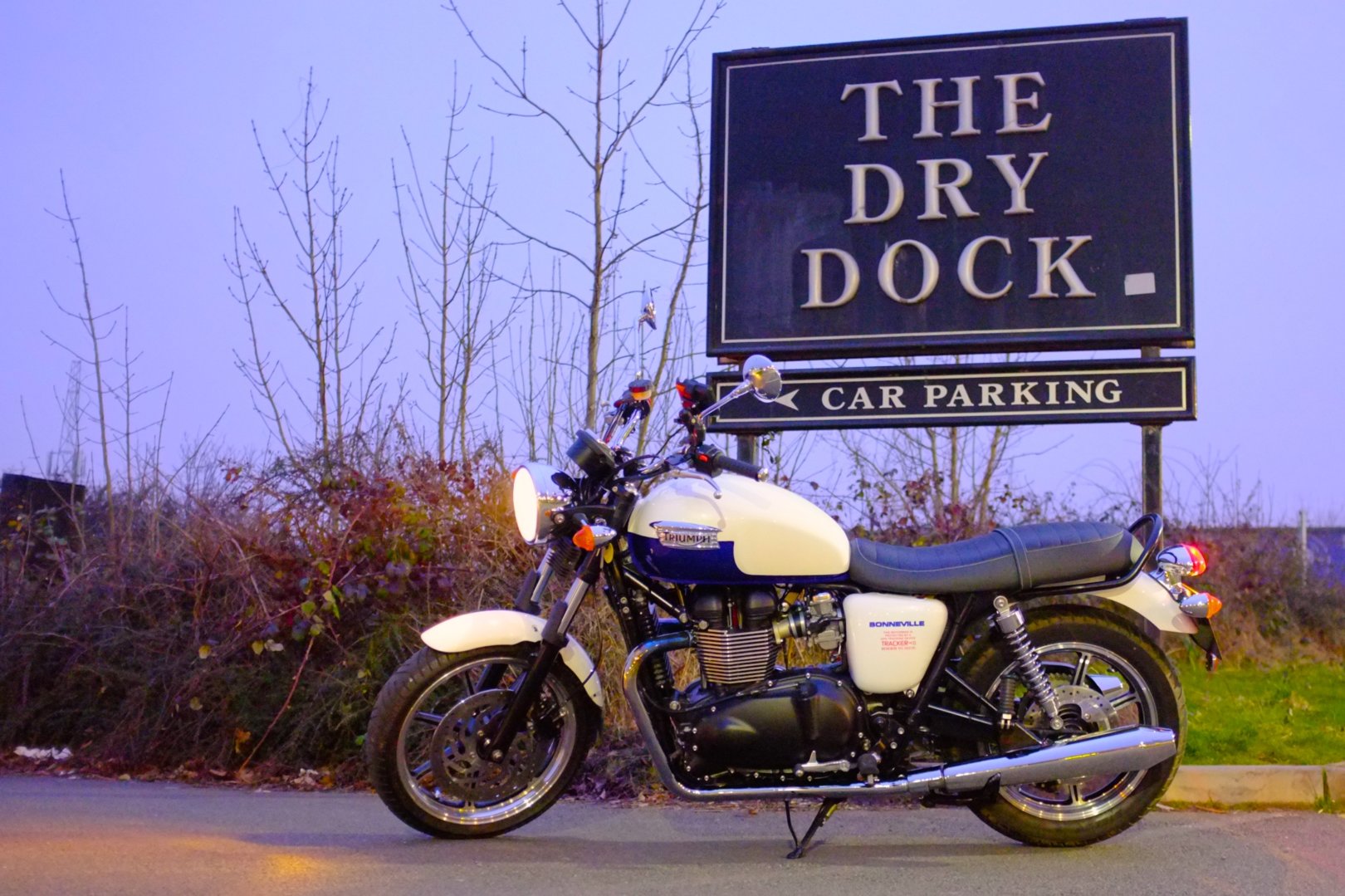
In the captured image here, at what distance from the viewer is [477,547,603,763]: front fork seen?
16.0ft

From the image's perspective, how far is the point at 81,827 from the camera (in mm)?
5266

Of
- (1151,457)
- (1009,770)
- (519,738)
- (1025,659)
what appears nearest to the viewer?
(1009,770)

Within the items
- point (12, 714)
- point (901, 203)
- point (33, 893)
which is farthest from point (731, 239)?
point (33, 893)

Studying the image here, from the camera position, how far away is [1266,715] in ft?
23.1

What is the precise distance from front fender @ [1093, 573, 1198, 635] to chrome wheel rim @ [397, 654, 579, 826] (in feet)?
6.70

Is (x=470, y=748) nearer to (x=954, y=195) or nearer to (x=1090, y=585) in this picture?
(x=1090, y=585)

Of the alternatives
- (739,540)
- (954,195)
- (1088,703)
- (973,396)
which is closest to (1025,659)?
(1088,703)

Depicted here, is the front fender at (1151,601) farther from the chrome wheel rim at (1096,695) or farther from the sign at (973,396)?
the sign at (973,396)

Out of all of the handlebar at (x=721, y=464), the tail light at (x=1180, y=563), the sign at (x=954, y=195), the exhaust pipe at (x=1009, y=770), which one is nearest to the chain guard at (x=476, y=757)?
the exhaust pipe at (x=1009, y=770)

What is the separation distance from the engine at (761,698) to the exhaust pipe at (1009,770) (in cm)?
8

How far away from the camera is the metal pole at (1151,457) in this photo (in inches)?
319

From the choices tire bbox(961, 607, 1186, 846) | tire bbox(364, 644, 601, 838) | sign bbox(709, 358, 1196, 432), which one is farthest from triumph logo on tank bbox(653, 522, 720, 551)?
sign bbox(709, 358, 1196, 432)

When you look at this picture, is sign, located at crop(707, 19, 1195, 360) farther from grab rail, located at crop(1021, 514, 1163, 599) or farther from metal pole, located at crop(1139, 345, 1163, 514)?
grab rail, located at crop(1021, 514, 1163, 599)

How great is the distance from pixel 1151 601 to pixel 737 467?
1.60m
